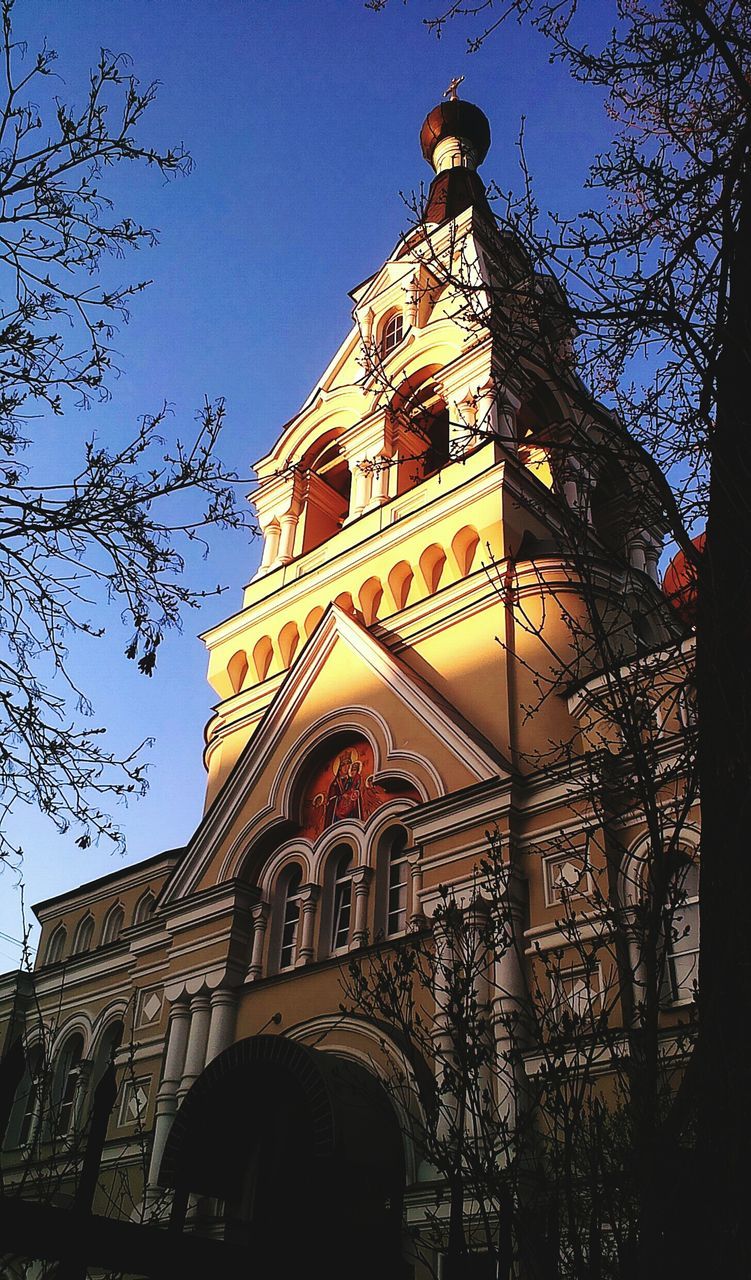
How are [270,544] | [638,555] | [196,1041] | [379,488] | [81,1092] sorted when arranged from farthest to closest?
1. [270,544]
2. [638,555]
3. [379,488]
4. [81,1092]
5. [196,1041]

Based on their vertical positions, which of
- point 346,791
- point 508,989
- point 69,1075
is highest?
point 346,791

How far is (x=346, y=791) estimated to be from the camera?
47.5 feet

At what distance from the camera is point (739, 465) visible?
4.39m

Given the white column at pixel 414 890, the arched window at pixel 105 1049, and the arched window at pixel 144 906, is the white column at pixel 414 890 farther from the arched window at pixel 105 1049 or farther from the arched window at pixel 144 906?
the arched window at pixel 144 906

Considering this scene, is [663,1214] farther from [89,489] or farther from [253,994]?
[253,994]

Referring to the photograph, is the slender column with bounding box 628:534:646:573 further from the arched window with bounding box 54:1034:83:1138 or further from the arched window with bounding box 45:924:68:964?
the arched window with bounding box 45:924:68:964

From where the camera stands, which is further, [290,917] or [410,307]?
[410,307]

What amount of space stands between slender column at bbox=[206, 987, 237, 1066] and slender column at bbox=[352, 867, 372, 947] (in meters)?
2.13

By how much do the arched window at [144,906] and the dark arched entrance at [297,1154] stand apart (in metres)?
6.75

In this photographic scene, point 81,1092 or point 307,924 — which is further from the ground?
point 307,924

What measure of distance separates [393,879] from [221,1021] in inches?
110

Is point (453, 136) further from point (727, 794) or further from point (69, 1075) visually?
point (727, 794)

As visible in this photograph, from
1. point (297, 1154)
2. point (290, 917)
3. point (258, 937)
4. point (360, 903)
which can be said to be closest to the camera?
point (297, 1154)

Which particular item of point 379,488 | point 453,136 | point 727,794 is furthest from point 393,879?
point 453,136
